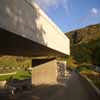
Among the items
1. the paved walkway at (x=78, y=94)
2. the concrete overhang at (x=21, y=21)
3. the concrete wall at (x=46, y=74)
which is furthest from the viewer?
the concrete wall at (x=46, y=74)

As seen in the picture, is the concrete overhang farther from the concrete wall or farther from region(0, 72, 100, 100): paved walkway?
the concrete wall

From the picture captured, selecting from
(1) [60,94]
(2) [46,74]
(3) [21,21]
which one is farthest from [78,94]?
(3) [21,21]

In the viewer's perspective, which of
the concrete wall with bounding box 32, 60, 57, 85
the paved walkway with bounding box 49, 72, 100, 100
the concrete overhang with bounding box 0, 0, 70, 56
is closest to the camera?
the concrete overhang with bounding box 0, 0, 70, 56

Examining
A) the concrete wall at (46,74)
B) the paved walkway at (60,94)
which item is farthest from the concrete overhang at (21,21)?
the concrete wall at (46,74)

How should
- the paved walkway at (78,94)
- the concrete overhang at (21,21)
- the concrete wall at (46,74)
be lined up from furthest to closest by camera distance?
1. the concrete wall at (46,74)
2. the paved walkway at (78,94)
3. the concrete overhang at (21,21)

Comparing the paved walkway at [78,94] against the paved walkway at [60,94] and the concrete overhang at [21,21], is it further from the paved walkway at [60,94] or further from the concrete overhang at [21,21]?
the concrete overhang at [21,21]

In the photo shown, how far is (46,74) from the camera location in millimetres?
13992

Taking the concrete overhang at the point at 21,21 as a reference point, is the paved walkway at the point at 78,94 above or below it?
below

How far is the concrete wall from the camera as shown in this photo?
45.6ft

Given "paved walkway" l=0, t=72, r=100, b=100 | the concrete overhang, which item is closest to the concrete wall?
"paved walkway" l=0, t=72, r=100, b=100

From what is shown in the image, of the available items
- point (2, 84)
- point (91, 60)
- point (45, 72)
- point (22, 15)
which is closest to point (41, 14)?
point (22, 15)

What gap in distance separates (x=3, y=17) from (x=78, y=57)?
1848 inches

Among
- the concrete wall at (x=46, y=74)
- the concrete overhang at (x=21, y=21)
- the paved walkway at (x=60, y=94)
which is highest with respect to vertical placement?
the concrete overhang at (x=21, y=21)

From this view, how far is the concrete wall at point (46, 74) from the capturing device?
13.9 meters
